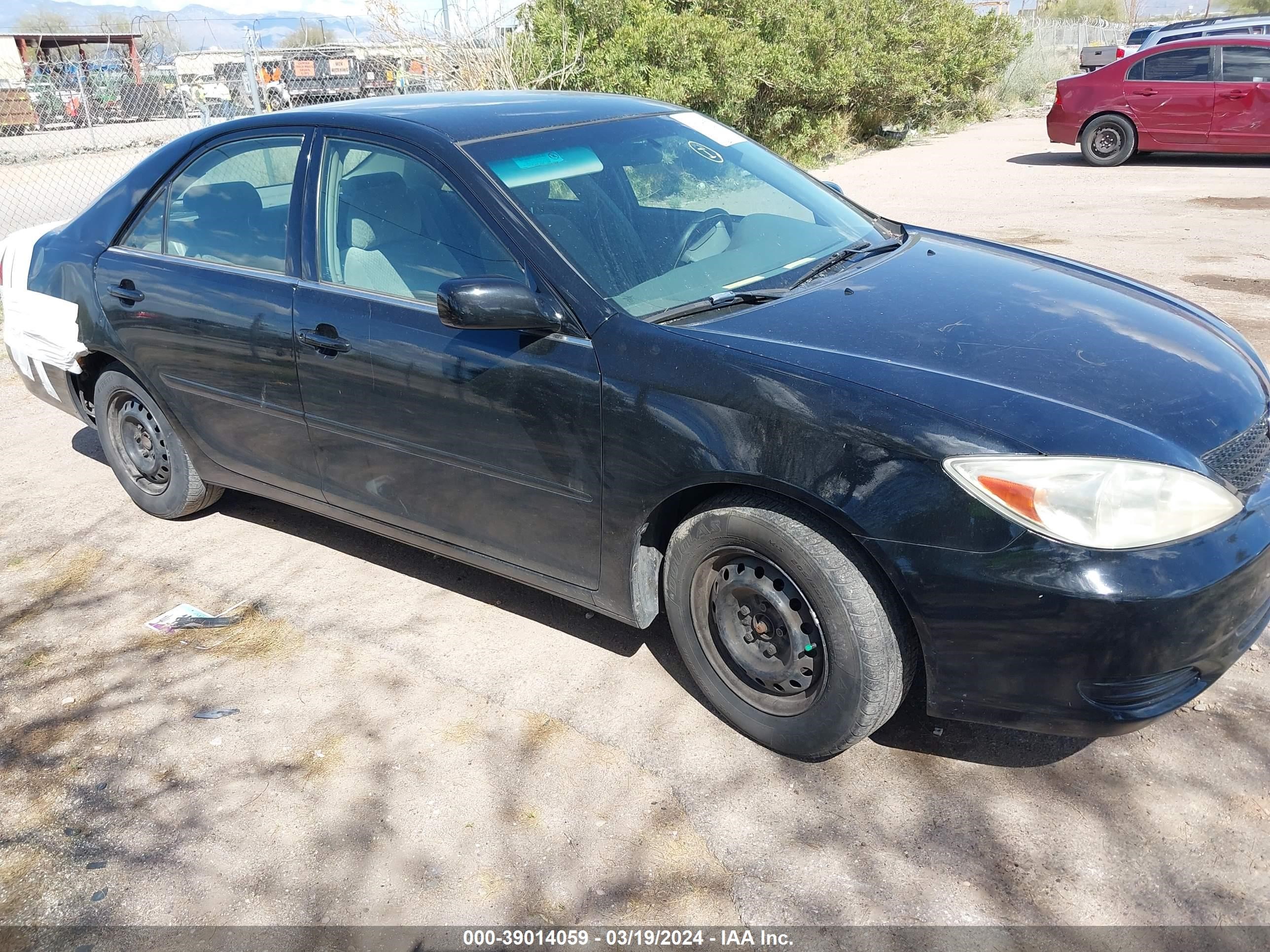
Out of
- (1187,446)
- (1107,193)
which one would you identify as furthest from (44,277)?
(1107,193)

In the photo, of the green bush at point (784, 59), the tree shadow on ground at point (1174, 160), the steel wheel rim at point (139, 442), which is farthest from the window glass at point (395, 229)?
the tree shadow on ground at point (1174, 160)

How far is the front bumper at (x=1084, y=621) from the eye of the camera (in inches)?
94.0

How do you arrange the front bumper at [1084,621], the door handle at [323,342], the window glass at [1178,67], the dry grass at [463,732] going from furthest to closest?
1. the window glass at [1178,67]
2. the door handle at [323,342]
3. the dry grass at [463,732]
4. the front bumper at [1084,621]

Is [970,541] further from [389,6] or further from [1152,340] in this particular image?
[389,6]

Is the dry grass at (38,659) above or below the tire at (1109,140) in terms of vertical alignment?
below

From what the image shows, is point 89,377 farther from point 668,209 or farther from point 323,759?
point 668,209

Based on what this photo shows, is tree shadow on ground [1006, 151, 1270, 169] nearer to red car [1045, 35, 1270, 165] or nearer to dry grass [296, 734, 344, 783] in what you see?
red car [1045, 35, 1270, 165]

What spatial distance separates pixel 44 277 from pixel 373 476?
2.18 meters

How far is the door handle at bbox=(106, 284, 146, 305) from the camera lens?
423 centimetres

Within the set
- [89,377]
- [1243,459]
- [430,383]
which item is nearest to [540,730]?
[430,383]

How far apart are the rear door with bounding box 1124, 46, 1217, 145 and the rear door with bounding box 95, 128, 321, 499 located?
13242mm

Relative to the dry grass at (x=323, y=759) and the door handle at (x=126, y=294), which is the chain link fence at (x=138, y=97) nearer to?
the door handle at (x=126, y=294)

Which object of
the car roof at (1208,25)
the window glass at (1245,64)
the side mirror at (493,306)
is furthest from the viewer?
the car roof at (1208,25)

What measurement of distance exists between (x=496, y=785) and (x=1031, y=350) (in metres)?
1.93
